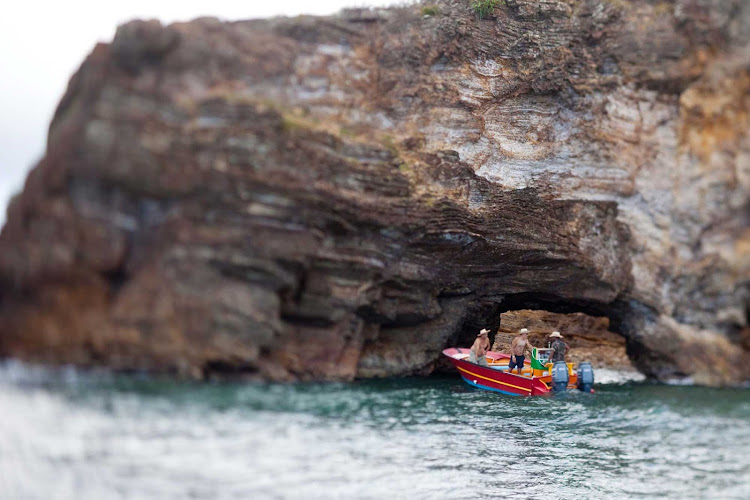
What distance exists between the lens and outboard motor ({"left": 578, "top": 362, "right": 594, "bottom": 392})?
18.1 meters

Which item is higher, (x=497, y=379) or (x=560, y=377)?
(x=560, y=377)

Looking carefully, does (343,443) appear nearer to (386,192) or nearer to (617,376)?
(386,192)

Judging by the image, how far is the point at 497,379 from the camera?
17984mm

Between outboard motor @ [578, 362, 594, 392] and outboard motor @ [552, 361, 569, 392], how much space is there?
675 millimetres

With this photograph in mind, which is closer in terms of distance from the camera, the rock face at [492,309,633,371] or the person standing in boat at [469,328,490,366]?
the person standing in boat at [469,328,490,366]

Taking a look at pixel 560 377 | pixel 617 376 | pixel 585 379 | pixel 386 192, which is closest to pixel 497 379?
pixel 560 377

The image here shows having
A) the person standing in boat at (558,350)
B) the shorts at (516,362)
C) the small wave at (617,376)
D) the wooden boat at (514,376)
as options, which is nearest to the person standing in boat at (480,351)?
the wooden boat at (514,376)

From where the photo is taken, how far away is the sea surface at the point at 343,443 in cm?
1053

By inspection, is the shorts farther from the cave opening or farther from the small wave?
the small wave

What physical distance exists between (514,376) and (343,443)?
6870mm

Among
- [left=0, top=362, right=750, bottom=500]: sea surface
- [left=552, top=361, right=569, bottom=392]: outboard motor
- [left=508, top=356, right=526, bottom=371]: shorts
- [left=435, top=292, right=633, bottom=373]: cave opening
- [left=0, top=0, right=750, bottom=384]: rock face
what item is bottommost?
[left=0, top=362, right=750, bottom=500]: sea surface

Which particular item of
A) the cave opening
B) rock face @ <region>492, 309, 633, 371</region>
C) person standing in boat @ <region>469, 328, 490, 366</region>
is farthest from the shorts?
rock face @ <region>492, 309, 633, 371</region>

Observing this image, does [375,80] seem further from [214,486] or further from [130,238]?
[214,486]

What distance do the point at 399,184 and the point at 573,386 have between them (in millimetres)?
8462
